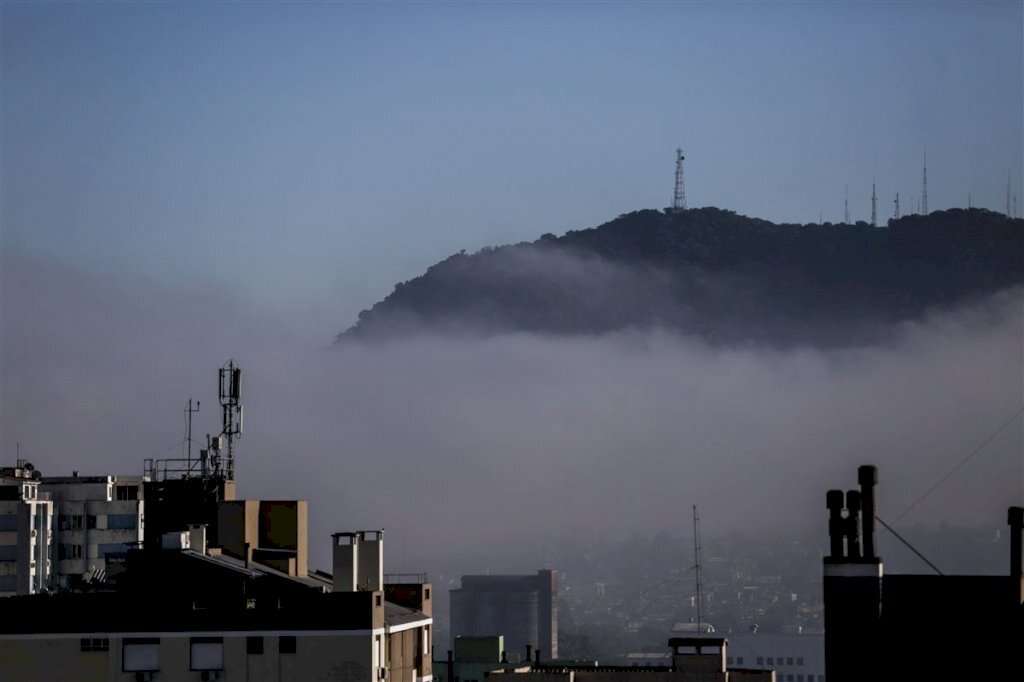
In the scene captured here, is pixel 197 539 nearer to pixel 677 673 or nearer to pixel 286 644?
pixel 286 644

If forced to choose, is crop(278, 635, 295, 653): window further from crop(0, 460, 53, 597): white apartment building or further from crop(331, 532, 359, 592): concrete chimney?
crop(0, 460, 53, 597): white apartment building

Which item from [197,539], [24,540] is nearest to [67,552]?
[24,540]

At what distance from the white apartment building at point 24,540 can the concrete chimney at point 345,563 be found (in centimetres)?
10773

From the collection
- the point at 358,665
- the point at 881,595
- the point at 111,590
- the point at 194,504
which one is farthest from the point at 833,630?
the point at 194,504

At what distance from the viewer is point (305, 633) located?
8350cm

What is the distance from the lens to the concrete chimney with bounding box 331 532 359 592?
89.1 meters

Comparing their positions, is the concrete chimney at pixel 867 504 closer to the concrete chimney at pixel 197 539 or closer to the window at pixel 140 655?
the window at pixel 140 655

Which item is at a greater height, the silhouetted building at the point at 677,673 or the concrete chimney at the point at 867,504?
the concrete chimney at the point at 867,504

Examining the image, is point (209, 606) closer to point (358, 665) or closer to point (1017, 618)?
point (358, 665)

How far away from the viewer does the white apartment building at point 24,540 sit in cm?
19350

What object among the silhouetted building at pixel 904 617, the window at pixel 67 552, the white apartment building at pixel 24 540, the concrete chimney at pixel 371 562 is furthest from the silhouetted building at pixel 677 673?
the window at pixel 67 552

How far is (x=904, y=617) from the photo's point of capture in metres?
50.2

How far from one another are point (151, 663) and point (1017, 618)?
41.8 metres

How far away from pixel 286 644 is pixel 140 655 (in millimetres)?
5385
